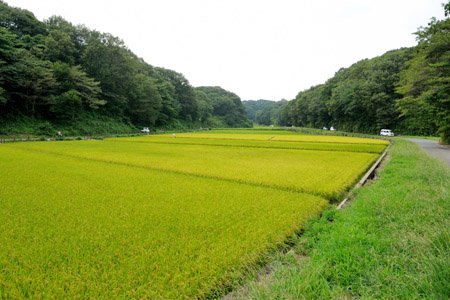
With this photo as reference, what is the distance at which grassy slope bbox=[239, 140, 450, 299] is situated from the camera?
253 cm

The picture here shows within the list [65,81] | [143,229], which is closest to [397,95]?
[143,229]

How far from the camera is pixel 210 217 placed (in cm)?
480

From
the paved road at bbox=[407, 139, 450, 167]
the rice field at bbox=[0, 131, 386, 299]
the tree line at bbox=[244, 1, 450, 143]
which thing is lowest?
the rice field at bbox=[0, 131, 386, 299]

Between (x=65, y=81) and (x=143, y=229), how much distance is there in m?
34.2

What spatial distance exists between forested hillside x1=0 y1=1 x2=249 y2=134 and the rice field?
24.2m

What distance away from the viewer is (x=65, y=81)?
3114 cm

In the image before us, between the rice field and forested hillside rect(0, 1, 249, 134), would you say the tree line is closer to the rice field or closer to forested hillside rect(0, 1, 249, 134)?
the rice field

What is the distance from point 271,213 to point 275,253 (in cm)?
149

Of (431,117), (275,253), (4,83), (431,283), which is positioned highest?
(4,83)

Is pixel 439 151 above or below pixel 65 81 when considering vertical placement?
below

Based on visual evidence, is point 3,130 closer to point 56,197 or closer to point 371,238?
point 56,197

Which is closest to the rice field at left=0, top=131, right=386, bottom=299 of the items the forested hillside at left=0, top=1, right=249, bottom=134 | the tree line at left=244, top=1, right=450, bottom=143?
the tree line at left=244, top=1, right=450, bottom=143

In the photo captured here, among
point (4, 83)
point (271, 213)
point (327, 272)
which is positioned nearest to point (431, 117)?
point (271, 213)

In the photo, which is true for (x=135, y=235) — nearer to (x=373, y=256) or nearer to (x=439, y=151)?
(x=373, y=256)
